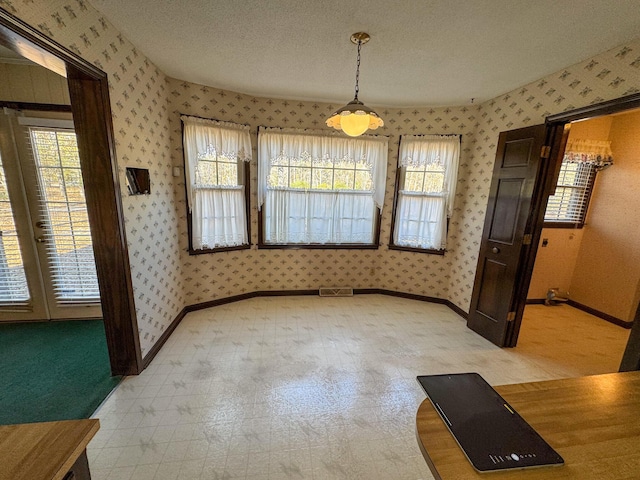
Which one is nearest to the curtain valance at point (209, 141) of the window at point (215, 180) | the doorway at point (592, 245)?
the window at point (215, 180)

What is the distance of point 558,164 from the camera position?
8.31 feet

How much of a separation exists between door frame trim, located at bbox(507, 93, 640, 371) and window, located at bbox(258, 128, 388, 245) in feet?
5.47

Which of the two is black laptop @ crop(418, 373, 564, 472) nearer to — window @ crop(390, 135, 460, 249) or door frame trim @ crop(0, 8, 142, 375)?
door frame trim @ crop(0, 8, 142, 375)

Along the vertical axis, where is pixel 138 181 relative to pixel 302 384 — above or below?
above

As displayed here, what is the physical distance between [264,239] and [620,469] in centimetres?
327

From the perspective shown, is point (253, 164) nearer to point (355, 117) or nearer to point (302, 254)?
point (302, 254)

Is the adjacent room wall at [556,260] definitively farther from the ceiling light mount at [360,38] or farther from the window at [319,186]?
the ceiling light mount at [360,38]

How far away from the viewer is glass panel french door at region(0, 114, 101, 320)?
2.51m

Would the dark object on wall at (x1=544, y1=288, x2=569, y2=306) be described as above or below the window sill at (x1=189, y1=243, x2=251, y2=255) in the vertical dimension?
below

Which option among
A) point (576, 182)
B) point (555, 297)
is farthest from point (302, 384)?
point (576, 182)

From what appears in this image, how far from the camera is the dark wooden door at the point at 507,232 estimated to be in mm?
2492

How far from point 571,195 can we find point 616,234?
68 centimetres

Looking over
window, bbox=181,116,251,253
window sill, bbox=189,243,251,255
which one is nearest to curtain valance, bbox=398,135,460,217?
window, bbox=181,116,251,253

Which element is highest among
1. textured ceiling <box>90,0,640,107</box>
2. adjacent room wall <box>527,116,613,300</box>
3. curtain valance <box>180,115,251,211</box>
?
textured ceiling <box>90,0,640,107</box>
